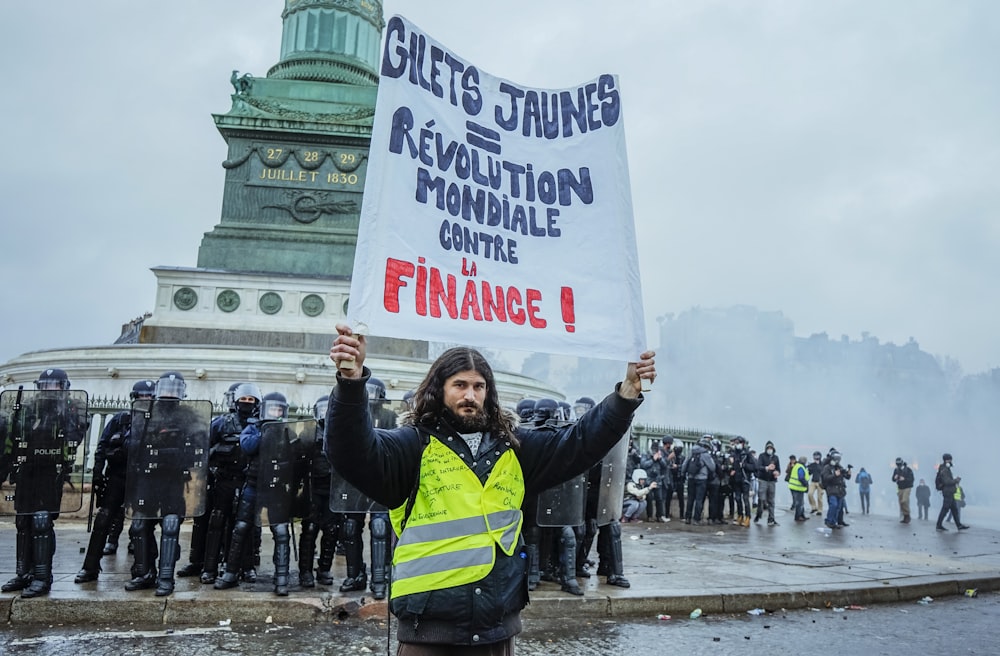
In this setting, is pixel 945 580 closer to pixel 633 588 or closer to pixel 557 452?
pixel 633 588

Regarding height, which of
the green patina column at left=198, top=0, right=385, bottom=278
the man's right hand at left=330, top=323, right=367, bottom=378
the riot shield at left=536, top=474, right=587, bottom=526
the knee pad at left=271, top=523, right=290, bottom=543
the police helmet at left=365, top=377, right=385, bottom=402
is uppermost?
the green patina column at left=198, top=0, right=385, bottom=278

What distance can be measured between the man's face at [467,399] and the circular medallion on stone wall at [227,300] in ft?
72.5

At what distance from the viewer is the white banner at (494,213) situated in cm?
330

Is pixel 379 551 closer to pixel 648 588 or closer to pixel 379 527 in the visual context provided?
pixel 379 527

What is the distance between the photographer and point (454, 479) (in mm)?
2701

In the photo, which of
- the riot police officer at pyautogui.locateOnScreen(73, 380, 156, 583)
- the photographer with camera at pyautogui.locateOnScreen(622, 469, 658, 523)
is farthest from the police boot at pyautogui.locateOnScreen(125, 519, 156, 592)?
the photographer with camera at pyautogui.locateOnScreen(622, 469, 658, 523)

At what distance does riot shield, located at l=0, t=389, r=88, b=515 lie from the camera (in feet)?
22.3

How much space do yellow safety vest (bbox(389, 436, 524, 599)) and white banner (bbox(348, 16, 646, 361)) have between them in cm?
61

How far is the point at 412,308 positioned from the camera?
3299 mm

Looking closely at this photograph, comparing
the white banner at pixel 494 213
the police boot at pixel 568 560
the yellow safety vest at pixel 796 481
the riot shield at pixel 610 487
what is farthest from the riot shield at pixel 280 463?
the yellow safety vest at pixel 796 481

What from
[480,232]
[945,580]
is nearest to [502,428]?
[480,232]

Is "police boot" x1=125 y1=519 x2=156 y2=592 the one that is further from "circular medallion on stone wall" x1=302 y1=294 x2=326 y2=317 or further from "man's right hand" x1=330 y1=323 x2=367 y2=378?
"circular medallion on stone wall" x1=302 y1=294 x2=326 y2=317

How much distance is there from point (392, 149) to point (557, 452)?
1430 millimetres

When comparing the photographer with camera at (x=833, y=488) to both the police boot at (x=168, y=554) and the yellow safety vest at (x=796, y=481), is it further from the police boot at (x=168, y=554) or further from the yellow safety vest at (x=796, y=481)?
the police boot at (x=168, y=554)
